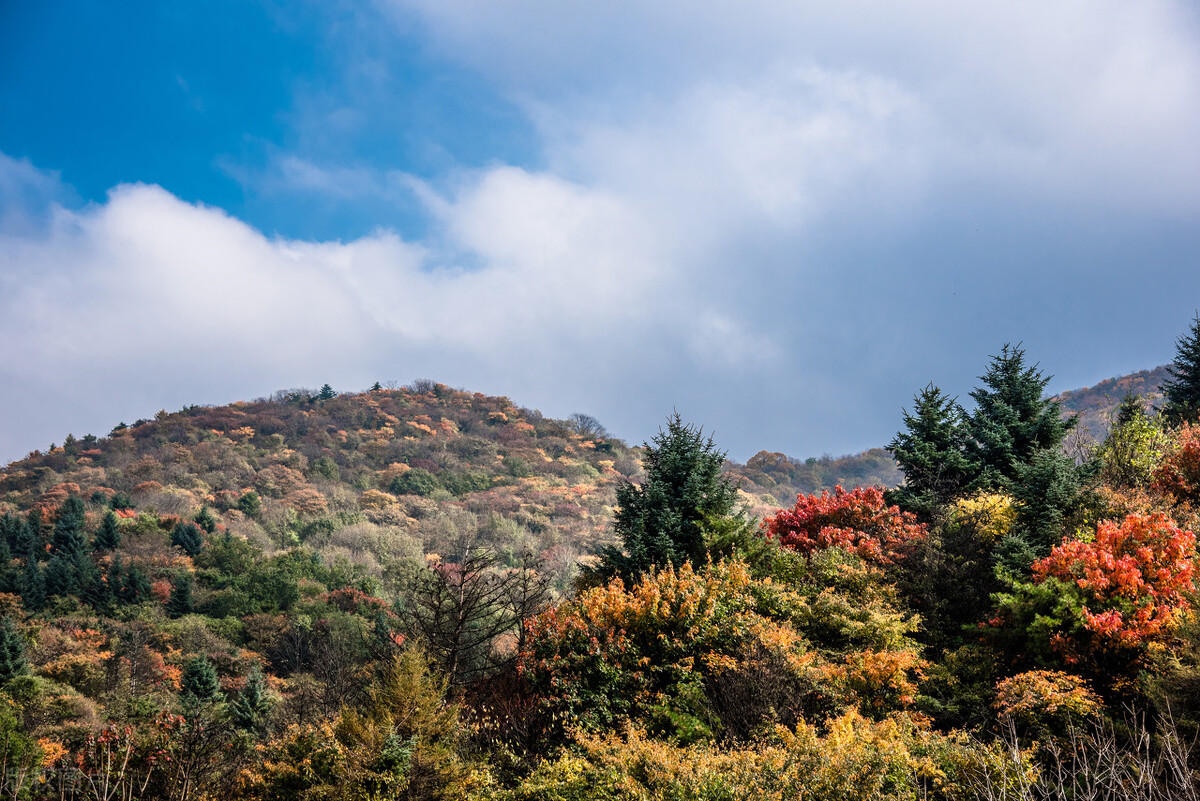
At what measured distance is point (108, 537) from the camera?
33281 mm

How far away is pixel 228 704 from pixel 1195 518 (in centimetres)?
2795

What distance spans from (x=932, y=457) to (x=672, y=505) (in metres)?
8.56

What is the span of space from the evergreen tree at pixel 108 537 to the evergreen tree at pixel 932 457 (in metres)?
37.1

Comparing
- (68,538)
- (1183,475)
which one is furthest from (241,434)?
(1183,475)

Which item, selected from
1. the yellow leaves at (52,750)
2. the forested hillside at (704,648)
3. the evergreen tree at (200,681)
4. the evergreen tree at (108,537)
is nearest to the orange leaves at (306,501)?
the forested hillside at (704,648)

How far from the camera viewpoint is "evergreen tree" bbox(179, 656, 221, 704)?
76.0 feet

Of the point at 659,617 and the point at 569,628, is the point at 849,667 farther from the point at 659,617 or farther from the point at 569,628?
the point at 569,628

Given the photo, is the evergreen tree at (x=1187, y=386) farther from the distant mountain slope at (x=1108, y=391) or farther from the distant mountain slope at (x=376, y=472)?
the distant mountain slope at (x=1108, y=391)

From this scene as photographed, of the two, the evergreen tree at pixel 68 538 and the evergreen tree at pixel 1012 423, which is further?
the evergreen tree at pixel 68 538

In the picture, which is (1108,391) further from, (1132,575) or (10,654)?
(10,654)

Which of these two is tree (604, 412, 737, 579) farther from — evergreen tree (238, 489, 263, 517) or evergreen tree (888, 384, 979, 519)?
evergreen tree (238, 489, 263, 517)

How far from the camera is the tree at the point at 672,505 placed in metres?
16.5

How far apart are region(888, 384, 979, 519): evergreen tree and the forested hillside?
0.09 m

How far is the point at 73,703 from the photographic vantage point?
1956 centimetres
